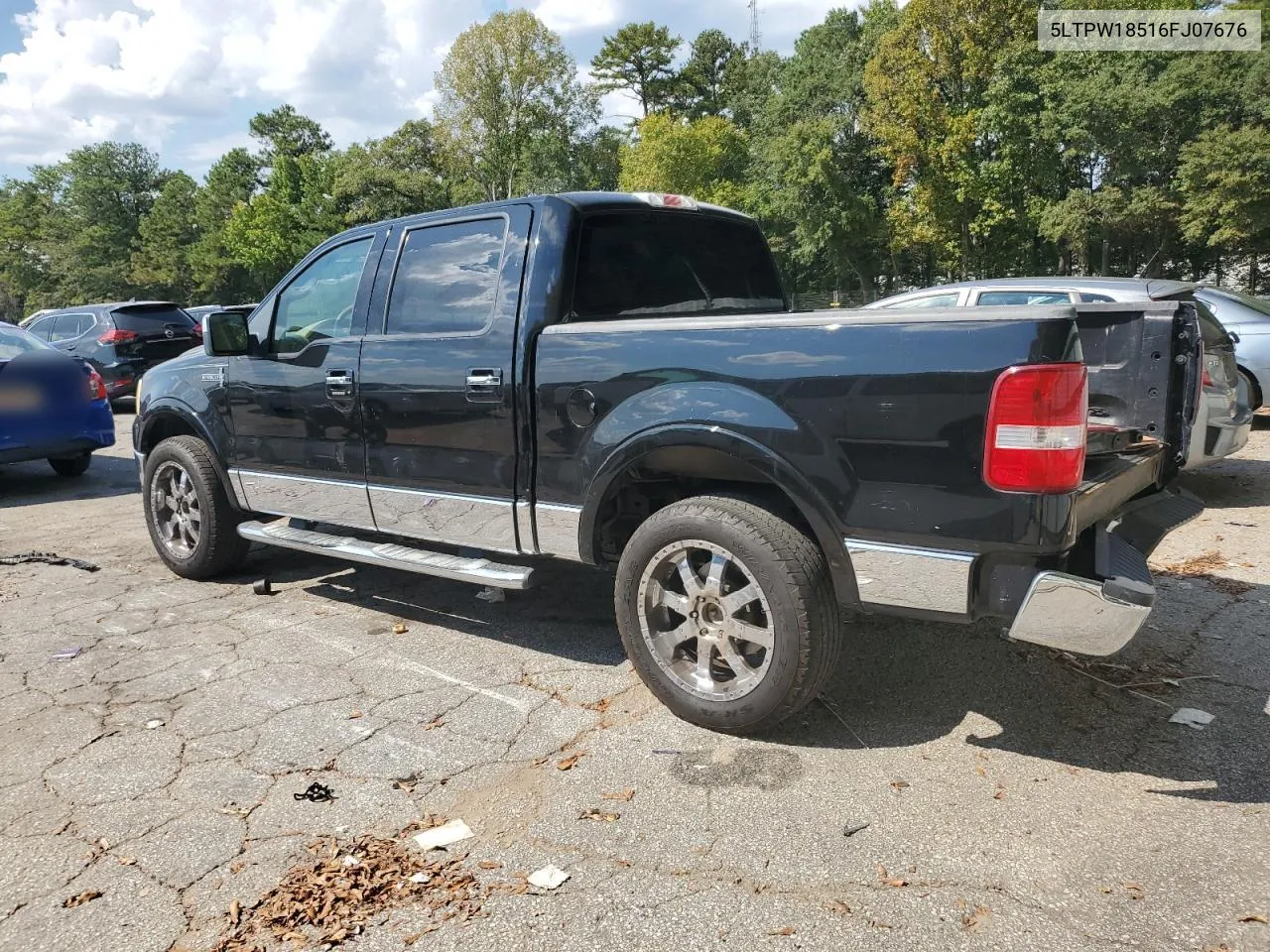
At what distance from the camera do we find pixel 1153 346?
3598mm

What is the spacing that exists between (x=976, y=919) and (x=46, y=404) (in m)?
8.82

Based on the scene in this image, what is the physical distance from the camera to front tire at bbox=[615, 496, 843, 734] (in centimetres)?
303

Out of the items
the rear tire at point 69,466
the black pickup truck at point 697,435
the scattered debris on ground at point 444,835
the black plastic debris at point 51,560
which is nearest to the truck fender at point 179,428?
the black pickup truck at point 697,435

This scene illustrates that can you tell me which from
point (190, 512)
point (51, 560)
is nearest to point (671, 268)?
point (190, 512)

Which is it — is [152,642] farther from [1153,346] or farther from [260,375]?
[1153,346]

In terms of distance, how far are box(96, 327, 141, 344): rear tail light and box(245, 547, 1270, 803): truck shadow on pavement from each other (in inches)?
457

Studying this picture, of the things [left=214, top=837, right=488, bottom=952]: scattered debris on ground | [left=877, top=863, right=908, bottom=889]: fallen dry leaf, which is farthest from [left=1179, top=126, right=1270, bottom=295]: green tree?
[left=214, top=837, right=488, bottom=952]: scattered debris on ground

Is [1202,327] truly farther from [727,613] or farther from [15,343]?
[15,343]

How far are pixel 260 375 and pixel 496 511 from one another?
1.85 metres

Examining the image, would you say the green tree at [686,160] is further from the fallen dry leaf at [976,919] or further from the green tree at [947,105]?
the fallen dry leaf at [976,919]

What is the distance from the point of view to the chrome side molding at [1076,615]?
2602mm

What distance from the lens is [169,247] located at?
7062 cm

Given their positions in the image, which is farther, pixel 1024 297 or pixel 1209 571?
pixel 1024 297

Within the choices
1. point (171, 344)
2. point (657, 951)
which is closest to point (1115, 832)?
point (657, 951)
